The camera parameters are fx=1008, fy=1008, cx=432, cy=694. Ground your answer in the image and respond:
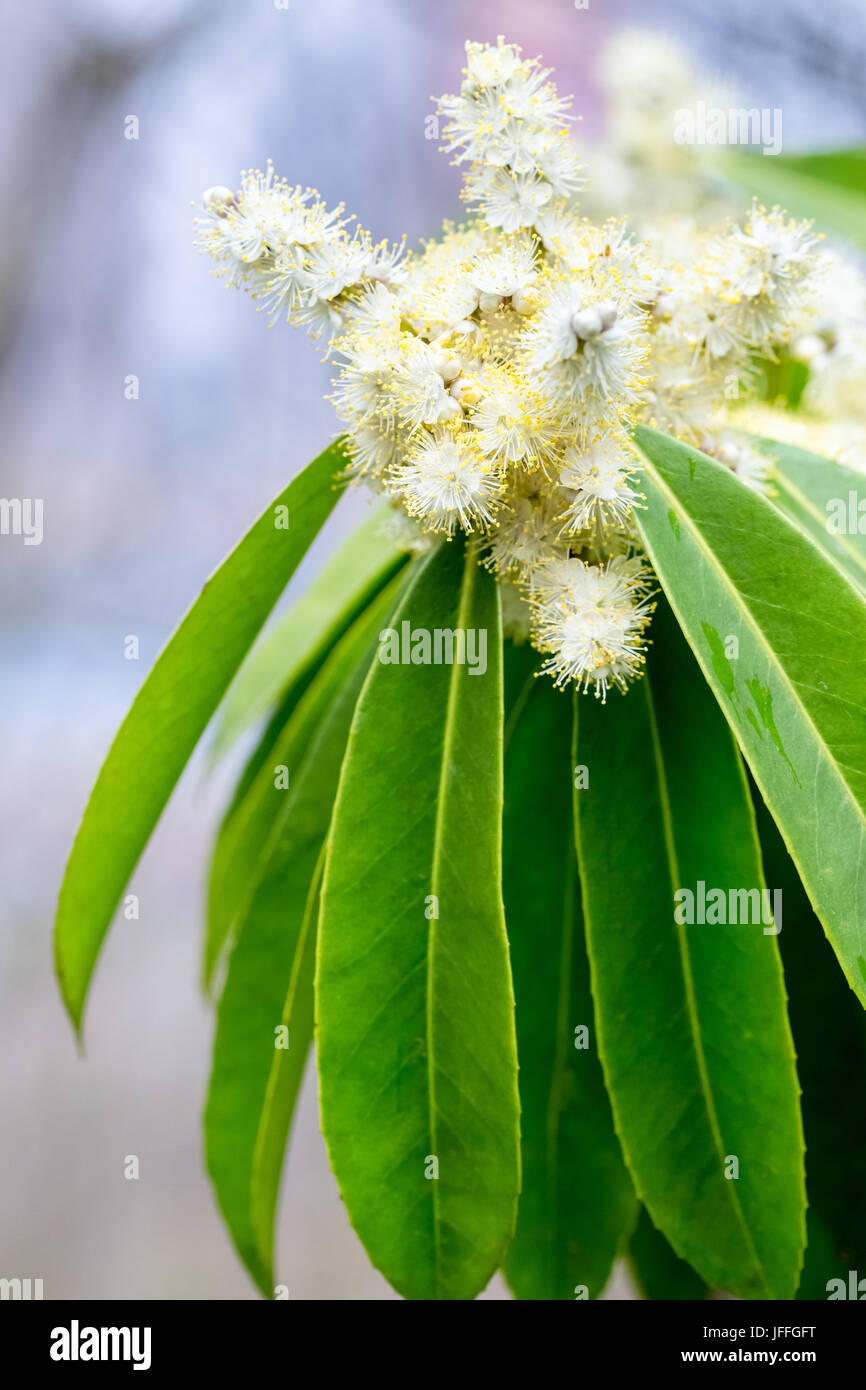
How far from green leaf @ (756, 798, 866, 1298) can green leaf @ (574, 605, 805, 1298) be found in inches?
4.4

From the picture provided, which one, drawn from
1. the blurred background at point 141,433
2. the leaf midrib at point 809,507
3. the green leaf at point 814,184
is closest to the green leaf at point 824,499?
the leaf midrib at point 809,507

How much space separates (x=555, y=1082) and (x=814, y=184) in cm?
93

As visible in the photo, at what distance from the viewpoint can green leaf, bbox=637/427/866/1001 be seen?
45 centimetres

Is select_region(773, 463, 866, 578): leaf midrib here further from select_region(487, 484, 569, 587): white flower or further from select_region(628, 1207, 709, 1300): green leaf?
select_region(628, 1207, 709, 1300): green leaf

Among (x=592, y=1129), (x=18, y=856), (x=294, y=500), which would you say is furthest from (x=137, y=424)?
(x=592, y=1129)

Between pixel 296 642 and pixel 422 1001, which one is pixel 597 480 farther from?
pixel 296 642

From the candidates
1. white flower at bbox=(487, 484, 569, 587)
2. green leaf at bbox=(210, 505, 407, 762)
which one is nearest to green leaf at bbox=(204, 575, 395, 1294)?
green leaf at bbox=(210, 505, 407, 762)

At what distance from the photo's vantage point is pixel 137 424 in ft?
6.70

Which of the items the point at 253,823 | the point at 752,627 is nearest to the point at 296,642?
the point at 253,823

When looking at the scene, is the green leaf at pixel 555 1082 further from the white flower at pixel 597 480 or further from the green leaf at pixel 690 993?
the white flower at pixel 597 480

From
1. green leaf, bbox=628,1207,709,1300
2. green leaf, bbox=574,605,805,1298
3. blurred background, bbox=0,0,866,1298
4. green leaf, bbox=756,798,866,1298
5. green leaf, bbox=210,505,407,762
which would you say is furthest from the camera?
blurred background, bbox=0,0,866,1298

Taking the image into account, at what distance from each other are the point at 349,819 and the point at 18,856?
1.70 m

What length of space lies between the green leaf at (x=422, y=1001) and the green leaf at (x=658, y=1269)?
0.32 meters
